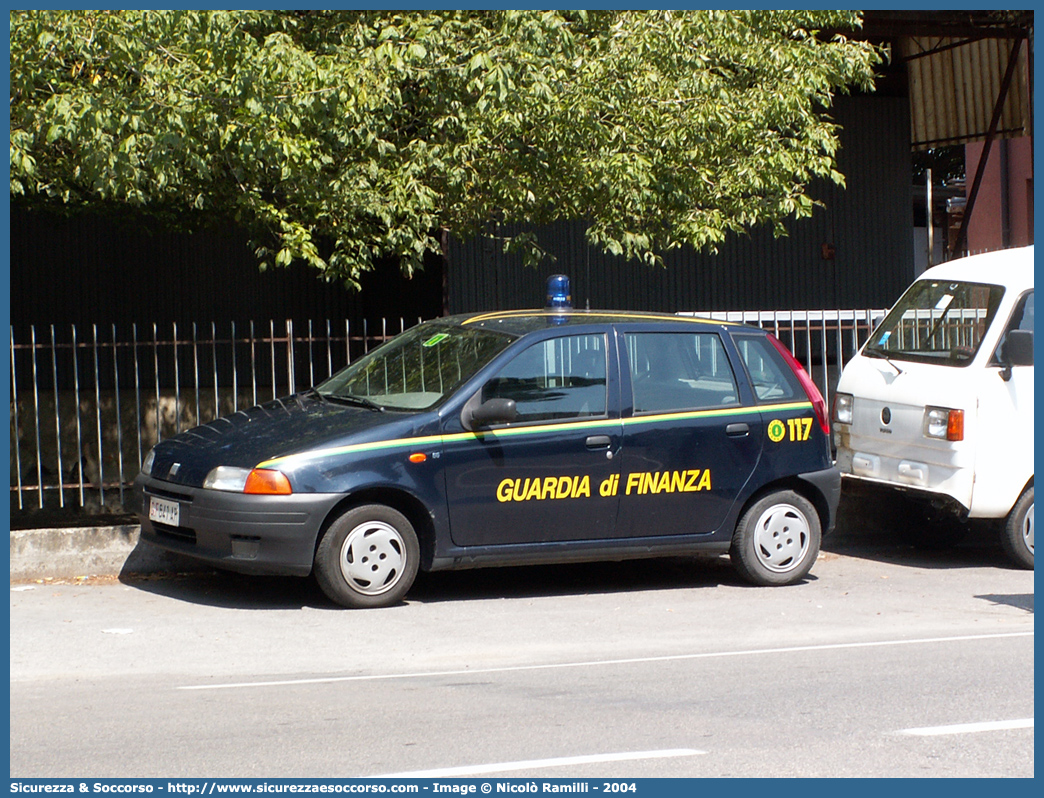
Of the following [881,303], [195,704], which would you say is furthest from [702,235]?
[881,303]

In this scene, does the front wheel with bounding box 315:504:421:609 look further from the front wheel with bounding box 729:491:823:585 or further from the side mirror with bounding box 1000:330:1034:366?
the side mirror with bounding box 1000:330:1034:366

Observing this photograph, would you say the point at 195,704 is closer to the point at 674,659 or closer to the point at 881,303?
the point at 674,659

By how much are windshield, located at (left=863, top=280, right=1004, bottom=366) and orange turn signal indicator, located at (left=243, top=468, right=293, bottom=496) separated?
4.90 meters

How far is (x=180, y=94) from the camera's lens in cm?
891

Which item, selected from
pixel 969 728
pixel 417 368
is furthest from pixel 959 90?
pixel 969 728

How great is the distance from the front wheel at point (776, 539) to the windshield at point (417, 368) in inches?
80.2

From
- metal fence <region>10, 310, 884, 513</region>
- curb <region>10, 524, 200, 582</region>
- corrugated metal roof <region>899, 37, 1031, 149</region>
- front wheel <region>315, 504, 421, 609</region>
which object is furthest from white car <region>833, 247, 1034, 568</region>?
corrugated metal roof <region>899, 37, 1031, 149</region>

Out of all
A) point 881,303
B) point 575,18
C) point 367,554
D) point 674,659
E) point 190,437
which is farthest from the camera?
point 881,303

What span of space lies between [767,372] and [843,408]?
1.82 m

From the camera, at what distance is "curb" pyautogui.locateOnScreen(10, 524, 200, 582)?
934 cm

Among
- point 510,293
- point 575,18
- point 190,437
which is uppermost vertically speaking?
point 575,18

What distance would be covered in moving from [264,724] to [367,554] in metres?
2.45

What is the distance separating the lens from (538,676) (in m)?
6.70

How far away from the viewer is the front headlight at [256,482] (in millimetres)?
7910
